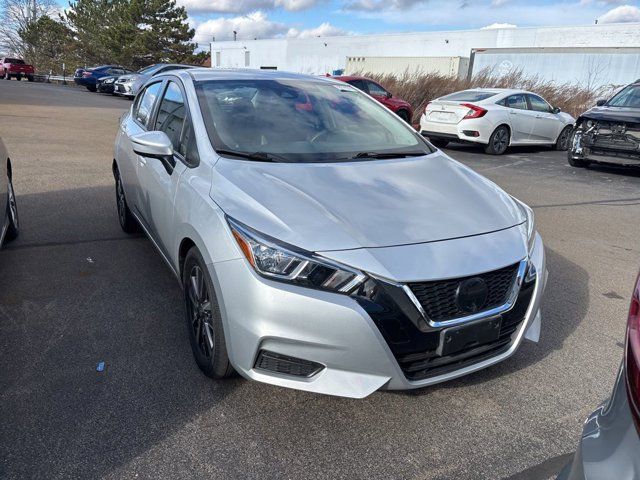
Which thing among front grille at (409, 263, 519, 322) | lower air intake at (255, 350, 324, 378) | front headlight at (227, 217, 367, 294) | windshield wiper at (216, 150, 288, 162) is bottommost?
lower air intake at (255, 350, 324, 378)

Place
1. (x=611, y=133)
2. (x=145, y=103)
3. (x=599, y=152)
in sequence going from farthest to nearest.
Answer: (x=599, y=152), (x=611, y=133), (x=145, y=103)

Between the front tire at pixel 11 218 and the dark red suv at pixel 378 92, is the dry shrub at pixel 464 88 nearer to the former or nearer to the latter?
the dark red suv at pixel 378 92

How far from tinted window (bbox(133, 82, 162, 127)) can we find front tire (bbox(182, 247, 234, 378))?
80.6 inches

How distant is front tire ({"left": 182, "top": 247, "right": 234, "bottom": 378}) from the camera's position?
2.67 m

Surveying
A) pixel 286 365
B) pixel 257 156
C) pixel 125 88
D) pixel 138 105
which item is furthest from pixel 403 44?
pixel 286 365

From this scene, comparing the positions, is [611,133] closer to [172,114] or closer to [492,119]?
Result: [492,119]

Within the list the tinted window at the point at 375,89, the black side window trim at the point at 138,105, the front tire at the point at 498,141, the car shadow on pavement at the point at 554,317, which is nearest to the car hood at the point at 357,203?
the car shadow on pavement at the point at 554,317

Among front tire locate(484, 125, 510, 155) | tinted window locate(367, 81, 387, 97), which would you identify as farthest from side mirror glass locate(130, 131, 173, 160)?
tinted window locate(367, 81, 387, 97)

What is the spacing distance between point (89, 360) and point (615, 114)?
32.9 ft

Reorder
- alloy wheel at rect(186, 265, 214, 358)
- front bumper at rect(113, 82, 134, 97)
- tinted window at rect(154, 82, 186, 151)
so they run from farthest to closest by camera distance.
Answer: front bumper at rect(113, 82, 134, 97)
tinted window at rect(154, 82, 186, 151)
alloy wheel at rect(186, 265, 214, 358)

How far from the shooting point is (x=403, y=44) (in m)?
44.4

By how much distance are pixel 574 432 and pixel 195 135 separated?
8.80ft

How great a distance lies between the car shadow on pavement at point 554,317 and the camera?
3084 mm

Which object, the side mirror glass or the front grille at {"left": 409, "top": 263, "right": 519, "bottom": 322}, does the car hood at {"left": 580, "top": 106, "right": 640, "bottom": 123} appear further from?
the side mirror glass
